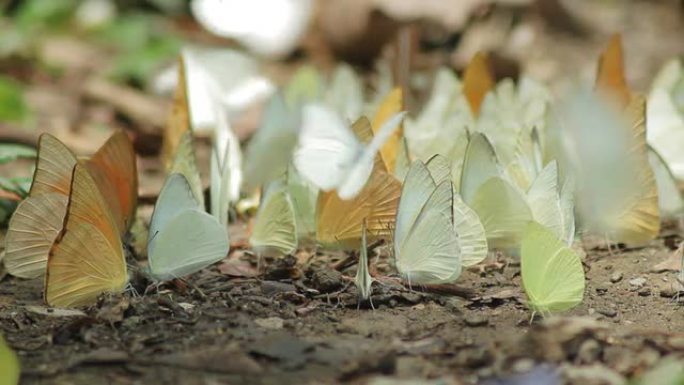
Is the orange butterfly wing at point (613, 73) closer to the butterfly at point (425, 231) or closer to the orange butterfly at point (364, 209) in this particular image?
the orange butterfly at point (364, 209)

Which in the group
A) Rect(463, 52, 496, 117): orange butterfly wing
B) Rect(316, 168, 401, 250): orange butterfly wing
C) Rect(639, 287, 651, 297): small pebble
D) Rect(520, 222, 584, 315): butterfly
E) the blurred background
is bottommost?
Rect(639, 287, 651, 297): small pebble

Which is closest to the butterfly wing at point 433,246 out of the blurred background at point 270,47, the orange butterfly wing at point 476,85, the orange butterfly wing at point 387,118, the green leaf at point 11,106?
the orange butterfly wing at point 387,118

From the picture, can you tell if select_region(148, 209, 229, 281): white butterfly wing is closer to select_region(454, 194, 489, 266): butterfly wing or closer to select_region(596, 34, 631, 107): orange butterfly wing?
select_region(454, 194, 489, 266): butterfly wing

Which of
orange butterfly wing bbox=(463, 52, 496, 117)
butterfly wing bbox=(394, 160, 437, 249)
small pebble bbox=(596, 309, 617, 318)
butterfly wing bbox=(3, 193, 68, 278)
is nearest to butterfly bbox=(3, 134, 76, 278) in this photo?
butterfly wing bbox=(3, 193, 68, 278)

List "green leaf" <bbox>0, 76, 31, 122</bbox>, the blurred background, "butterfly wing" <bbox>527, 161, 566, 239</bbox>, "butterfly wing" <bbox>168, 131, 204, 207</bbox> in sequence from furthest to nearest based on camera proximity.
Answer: the blurred background
"green leaf" <bbox>0, 76, 31, 122</bbox>
"butterfly wing" <bbox>168, 131, 204, 207</bbox>
"butterfly wing" <bbox>527, 161, 566, 239</bbox>

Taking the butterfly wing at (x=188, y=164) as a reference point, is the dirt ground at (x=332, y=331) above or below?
below

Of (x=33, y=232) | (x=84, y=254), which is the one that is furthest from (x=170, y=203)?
(x=33, y=232)
